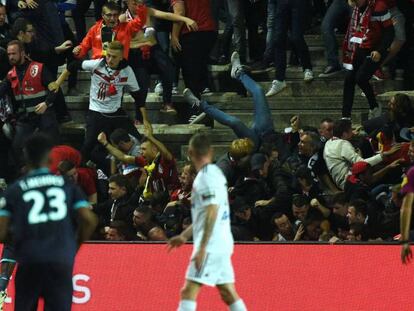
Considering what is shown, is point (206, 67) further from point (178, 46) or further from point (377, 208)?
point (377, 208)

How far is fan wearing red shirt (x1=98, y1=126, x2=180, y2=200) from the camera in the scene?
51.9 feet

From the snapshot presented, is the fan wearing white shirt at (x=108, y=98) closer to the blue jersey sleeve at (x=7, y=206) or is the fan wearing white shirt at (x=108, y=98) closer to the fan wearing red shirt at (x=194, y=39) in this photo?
the fan wearing red shirt at (x=194, y=39)

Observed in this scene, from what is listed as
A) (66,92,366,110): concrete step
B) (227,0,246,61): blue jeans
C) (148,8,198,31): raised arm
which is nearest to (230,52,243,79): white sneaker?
(148,8,198,31): raised arm

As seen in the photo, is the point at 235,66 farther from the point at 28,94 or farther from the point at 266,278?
the point at 266,278

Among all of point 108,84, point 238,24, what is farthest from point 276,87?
point 108,84

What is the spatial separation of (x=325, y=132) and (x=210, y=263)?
4991 mm

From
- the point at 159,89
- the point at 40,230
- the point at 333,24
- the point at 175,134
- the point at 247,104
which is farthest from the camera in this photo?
the point at 159,89

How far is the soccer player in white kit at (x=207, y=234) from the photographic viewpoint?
10984 millimetres

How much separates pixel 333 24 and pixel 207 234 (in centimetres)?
711

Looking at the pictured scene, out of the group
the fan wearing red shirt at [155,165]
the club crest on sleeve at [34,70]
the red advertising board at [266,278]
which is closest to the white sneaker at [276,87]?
the fan wearing red shirt at [155,165]

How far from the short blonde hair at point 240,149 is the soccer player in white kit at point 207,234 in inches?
163

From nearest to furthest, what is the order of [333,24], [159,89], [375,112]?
1. [375,112]
2. [333,24]
3. [159,89]

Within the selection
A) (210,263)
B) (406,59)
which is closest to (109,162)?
(406,59)

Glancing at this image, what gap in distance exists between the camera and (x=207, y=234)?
430 inches
